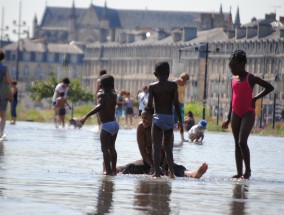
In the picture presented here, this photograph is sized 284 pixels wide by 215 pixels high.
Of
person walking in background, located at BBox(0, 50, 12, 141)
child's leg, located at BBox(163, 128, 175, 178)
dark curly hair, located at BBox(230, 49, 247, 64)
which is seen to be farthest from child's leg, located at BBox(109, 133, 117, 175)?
person walking in background, located at BBox(0, 50, 12, 141)

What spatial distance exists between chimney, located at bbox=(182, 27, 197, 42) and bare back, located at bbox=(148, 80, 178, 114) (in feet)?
490

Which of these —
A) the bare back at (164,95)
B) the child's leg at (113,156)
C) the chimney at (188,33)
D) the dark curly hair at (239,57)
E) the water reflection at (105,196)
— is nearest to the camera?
the water reflection at (105,196)

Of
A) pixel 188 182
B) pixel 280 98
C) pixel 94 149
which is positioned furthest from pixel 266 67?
pixel 188 182

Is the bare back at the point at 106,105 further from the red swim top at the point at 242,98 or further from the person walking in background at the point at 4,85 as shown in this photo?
the person walking in background at the point at 4,85

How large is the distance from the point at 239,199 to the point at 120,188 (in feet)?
4.68

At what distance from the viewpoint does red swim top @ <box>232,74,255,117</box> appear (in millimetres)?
18734

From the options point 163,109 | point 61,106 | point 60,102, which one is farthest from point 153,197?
point 61,106

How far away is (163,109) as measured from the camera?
18.1m

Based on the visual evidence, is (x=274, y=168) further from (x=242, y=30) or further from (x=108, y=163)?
(x=242, y=30)

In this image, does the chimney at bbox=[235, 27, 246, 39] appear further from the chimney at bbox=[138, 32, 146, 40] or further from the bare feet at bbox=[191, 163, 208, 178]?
the bare feet at bbox=[191, 163, 208, 178]

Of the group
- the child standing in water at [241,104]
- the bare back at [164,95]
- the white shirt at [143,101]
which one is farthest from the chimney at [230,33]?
the bare back at [164,95]

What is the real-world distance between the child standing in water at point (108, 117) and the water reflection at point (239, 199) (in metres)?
1.90

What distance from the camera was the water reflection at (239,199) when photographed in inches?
525

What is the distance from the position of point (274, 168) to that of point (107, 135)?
159 inches
